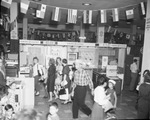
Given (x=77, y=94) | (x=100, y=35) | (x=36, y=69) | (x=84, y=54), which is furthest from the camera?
(x=100, y=35)

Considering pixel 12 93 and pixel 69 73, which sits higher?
pixel 69 73

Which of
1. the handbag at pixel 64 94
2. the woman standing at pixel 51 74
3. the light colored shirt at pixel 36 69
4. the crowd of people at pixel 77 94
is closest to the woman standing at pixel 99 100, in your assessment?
the crowd of people at pixel 77 94

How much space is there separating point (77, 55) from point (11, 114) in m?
4.93

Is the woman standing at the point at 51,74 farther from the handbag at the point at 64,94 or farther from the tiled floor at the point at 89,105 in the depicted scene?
the tiled floor at the point at 89,105

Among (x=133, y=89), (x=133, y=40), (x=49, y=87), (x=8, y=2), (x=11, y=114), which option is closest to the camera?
(x=11, y=114)

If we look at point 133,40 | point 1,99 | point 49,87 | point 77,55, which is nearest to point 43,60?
point 77,55

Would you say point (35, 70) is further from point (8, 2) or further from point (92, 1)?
point (92, 1)

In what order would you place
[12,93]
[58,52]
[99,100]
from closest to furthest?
[99,100]
[12,93]
[58,52]

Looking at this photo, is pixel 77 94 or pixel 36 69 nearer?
pixel 77 94

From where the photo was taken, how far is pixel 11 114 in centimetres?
364

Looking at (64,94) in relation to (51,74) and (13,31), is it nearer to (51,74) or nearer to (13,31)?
(51,74)

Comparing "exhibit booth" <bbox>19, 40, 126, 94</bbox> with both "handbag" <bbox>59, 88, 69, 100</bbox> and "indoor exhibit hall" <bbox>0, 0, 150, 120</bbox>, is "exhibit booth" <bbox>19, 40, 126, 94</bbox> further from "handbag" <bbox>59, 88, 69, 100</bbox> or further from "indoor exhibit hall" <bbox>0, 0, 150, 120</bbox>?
"handbag" <bbox>59, 88, 69, 100</bbox>

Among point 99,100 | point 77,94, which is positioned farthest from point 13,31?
point 99,100

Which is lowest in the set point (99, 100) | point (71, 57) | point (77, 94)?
point (77, 94)
